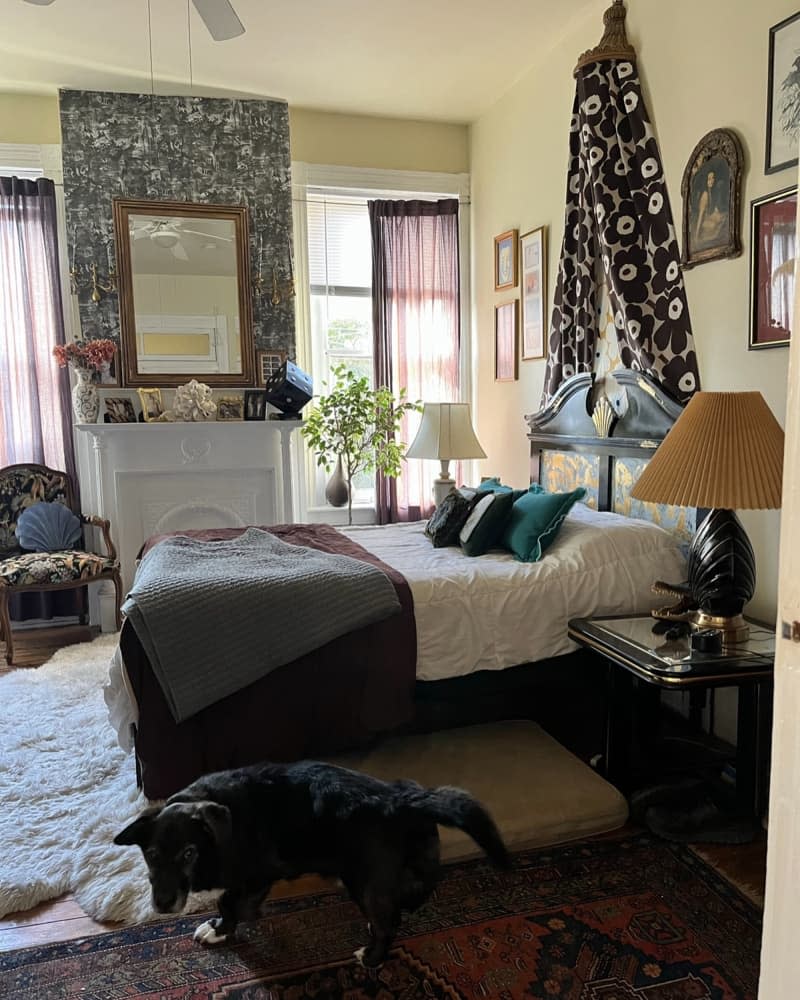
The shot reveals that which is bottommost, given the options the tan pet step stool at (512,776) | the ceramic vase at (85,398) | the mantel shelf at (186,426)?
the tan pet step stool at (512,776)

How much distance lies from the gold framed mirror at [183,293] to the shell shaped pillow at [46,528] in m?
0.87

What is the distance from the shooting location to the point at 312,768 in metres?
1.84

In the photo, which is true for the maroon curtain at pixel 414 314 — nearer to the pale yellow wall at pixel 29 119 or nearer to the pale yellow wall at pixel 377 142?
the pale yellow wall at pixel 377 142

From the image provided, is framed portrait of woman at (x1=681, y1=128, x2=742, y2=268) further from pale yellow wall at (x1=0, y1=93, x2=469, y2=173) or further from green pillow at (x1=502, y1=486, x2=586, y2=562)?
A: pale yellow wall at (x1=0, y1=93, x2=469, y2=173)

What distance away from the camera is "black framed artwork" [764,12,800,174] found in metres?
2.41

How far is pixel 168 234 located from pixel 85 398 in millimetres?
1120

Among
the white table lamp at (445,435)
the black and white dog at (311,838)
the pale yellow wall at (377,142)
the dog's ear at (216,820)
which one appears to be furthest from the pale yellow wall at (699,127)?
the dog's ear at (216,820)

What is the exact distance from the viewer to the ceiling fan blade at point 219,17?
2533mm

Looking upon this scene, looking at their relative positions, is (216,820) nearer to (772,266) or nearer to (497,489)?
(497,489)

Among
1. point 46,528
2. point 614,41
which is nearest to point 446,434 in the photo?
point 614,41

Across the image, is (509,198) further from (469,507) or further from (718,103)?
(469,507)

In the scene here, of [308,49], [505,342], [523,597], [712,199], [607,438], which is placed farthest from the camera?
[505,342]

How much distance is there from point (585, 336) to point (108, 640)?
10.2 ft

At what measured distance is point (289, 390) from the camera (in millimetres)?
4578
